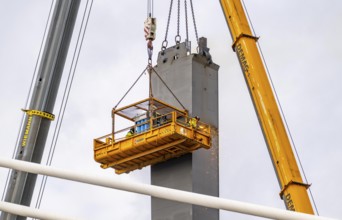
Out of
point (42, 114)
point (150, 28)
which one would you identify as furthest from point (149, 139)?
point (42, 114)

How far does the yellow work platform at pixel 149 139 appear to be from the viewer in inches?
1180

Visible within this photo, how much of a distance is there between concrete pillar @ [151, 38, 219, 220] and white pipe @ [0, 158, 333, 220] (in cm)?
3073

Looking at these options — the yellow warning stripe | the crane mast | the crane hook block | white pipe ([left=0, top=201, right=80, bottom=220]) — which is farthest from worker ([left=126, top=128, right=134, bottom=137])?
white pipe ([left=0, top=201, right=80, bottom=220])

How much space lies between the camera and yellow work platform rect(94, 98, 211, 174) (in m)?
30.0

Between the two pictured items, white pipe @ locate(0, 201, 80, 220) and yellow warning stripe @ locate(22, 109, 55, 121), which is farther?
yellow warning stripe @ locate(22, 109, 55, 121)

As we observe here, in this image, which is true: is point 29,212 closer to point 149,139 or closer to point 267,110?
point 267,110

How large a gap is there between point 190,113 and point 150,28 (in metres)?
6.85

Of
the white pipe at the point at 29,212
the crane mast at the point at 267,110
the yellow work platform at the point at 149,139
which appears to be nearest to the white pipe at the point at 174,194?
the white pipe at the point at 29,212

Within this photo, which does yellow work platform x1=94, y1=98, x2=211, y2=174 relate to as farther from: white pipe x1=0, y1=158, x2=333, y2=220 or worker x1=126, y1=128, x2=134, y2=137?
white pipe x1=0, y1=158, x2=333, y2=220

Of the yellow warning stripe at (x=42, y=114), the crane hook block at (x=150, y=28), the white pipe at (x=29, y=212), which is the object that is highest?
the crane hook block at (x=150, y=28)

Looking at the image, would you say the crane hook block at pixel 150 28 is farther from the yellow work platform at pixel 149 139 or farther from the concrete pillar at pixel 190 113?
the concrete pillar at pixel 190 113

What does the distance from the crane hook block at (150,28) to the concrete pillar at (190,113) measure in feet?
21.4

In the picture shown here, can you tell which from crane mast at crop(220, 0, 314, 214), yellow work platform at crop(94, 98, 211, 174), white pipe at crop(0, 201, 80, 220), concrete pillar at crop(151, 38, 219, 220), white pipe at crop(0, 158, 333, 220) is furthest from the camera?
concrete pillar at crop(151, 38, 219, 220)

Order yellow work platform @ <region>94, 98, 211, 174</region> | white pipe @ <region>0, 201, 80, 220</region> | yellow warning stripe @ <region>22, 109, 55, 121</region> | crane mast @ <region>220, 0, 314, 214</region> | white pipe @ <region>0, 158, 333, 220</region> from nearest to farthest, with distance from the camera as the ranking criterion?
white pipe @ <region>0, 158, 333, 220</region> < white pipe @ <region>0, 201, 80, 220</region> < yellow warning stripe @ <region>22, 109, 55, 121</region> < crane mast @ <region>220, 0, 314, 214</region> < yellow work platform @ <region>94, 98, 211, 174</region>
